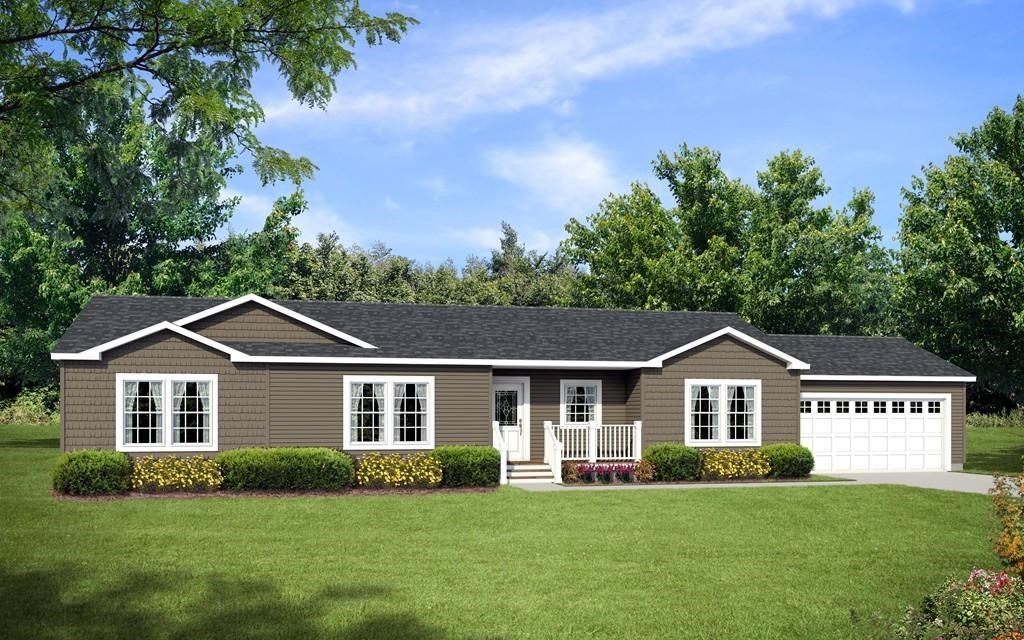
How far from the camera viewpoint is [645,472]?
26.8m

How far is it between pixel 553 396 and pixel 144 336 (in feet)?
35.9

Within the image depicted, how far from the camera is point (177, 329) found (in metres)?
24.6

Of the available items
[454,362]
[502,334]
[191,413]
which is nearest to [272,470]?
[191,413]

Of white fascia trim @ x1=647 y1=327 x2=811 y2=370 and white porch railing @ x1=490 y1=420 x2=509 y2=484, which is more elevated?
white fascia trim @ x1=647 y1=327 x2=811 y2=370

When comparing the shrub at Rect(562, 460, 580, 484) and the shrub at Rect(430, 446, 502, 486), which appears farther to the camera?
the shrub at Rect(562, 460, 580, 484)

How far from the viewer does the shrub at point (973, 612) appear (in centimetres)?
860

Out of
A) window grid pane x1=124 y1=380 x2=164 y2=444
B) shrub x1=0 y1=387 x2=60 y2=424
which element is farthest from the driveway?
shrub x1=0 y1=387 x2=60 y2=424

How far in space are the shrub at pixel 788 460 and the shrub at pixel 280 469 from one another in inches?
454

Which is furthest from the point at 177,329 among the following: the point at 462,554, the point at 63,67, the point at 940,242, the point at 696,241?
the point at 696,241

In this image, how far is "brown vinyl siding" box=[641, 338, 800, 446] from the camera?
28203 mm

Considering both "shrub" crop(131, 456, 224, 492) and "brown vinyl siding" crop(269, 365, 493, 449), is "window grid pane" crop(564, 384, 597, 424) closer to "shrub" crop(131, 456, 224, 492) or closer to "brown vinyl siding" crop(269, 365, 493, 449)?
"brown vinyl siding" crop(269, 365, 493, 449)

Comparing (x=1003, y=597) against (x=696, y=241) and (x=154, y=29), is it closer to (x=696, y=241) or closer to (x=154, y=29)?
(x=154, y=29)

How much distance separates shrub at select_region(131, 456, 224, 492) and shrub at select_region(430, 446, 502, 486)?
5112 mm

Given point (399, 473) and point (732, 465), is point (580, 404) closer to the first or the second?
point (732, 465)
